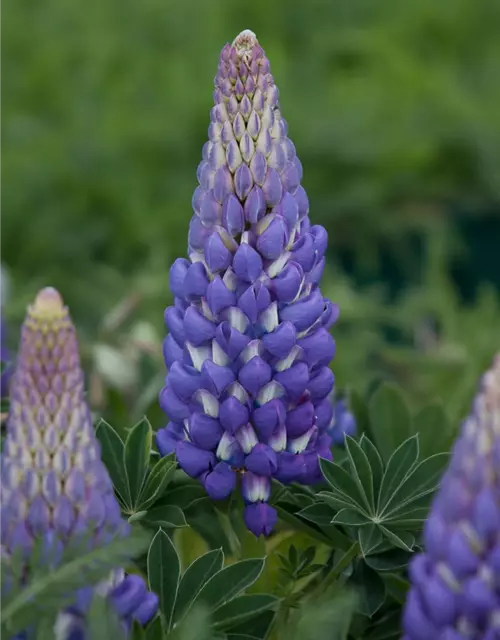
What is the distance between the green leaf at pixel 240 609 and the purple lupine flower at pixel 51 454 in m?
0.09

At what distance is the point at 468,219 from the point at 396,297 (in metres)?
0.31

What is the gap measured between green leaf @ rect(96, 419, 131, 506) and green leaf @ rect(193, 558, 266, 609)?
100mm

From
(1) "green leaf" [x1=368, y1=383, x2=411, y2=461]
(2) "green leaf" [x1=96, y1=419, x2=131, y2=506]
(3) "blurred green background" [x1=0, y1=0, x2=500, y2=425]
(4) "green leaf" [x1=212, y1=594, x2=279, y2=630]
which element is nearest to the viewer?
(4) "green leaf" [x1=212, y1=594, x2=279, y2=630]

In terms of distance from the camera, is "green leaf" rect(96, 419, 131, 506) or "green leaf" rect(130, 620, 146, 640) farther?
"green leaf" rect(96, 419, 131, 506)

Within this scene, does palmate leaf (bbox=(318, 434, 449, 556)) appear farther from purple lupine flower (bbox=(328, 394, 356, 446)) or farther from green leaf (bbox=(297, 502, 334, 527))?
purple lupine flower (bbox=(328, 394, 356, 446))

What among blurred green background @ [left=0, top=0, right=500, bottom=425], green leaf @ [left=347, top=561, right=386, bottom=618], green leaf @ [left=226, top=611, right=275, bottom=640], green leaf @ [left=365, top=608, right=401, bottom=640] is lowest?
green leaf @ [left=365, top=608, right=401, bottom=640]

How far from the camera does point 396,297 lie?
2.48m

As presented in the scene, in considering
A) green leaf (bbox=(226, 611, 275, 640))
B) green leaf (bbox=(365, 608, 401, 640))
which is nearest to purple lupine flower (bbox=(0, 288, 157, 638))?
green leaf (bbox=(226, 611, 275, 640))

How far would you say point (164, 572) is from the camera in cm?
61

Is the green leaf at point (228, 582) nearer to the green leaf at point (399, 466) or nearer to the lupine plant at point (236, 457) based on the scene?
the lupine plant at point (236, 457)

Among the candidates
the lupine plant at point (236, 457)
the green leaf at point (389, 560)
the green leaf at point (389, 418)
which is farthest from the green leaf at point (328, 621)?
the green leaf at point (389, 418)

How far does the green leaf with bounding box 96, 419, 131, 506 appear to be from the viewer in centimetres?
67

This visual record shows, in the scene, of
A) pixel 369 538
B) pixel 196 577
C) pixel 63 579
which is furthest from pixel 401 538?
pixel 63 579

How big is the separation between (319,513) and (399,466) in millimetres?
66
